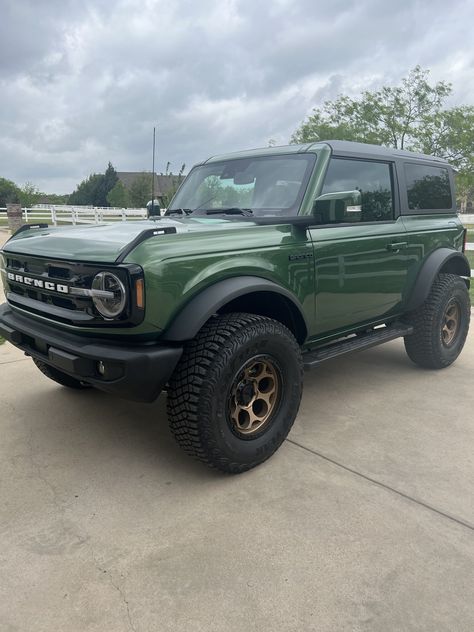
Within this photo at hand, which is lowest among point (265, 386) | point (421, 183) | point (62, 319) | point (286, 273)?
point (265, 386)

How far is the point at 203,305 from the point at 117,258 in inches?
19.1

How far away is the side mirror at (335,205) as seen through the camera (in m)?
2.96

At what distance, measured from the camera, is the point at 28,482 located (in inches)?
104

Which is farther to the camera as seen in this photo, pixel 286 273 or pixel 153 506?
pixel 286 273

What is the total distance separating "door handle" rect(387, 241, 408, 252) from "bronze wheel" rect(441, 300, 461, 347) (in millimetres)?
997

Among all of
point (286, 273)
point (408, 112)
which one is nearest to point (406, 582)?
point (286, 273)

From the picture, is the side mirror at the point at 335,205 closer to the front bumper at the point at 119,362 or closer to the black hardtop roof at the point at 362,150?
the black hardtop roof at the point at 362,150

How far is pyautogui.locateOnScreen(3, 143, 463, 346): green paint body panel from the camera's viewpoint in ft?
7.91

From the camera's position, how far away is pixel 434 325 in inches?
168

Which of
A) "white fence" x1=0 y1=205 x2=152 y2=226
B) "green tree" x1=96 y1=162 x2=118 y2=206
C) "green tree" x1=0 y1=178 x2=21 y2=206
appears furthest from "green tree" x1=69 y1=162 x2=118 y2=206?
"white fence" x1=0 y1=205 x2=152 y2=226

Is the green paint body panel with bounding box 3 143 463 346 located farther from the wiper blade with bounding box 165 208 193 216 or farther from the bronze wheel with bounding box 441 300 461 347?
the bronze wheel with bounding box 441 300 461 347

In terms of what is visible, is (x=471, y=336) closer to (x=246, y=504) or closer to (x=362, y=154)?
(x=362, y=154)

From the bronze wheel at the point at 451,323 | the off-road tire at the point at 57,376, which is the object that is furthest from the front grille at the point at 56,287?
the bronze wheel at the point at 451,323

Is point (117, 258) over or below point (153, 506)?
over
